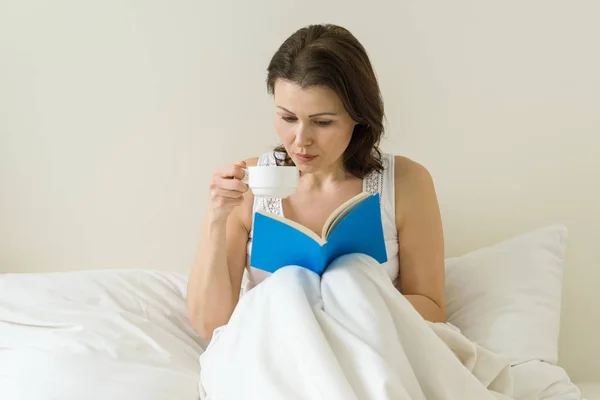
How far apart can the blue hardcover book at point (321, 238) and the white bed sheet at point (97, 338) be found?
302mm

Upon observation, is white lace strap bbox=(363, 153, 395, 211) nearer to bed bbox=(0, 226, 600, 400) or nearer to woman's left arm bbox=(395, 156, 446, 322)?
woman's left arm bbox=(395, 156, 446, 322)

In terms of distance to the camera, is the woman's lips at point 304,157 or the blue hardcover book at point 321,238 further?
the woman's lips at point 304,157

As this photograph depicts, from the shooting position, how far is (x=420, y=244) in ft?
4.93

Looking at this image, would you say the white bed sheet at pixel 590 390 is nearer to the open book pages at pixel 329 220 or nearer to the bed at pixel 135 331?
the bed at pixel 135 331

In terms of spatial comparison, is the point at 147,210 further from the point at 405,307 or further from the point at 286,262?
the point at 405,307

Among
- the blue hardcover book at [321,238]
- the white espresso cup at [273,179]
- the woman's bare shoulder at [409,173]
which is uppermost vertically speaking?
the white espresso cup at [273,179]

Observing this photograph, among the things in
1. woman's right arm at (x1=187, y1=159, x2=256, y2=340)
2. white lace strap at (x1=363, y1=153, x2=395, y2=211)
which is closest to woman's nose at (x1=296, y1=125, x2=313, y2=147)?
woman's right arm at (x1=187, y1=159, x2=256, y2=340)

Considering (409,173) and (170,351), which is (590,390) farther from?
(170,351)

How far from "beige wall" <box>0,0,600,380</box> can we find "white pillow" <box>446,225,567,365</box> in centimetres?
25

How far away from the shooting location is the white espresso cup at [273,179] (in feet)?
3.88

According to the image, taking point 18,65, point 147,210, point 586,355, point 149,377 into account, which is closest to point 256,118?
point 147,210

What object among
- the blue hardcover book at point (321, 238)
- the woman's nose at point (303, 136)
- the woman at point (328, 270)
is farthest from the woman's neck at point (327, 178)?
the blue hardcover book at point (321, 238)

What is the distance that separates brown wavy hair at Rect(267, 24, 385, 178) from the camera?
4.49 ft

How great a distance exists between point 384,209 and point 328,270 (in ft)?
1.16
